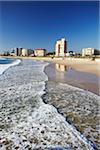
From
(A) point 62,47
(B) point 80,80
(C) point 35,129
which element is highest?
(A) point 62,47

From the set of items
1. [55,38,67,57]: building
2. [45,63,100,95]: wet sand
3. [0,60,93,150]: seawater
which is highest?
[55,38,67,57]: building

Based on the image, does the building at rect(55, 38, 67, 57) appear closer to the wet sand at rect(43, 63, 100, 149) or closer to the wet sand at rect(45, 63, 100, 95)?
the wet sand at rect(45, 63, 100, 95)

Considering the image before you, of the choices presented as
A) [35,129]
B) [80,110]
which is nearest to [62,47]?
[80,110]

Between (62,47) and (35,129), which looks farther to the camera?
(62,47)

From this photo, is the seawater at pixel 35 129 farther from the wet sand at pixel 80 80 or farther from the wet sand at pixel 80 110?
the wet sand at pixel 80 80

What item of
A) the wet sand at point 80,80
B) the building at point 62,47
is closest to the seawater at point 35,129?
the wet sand at point 80,80

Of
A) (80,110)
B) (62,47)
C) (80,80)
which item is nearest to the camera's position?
(80,110)

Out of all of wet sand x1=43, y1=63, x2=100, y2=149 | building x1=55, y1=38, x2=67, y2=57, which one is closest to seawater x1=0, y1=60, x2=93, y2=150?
wet sand x1=43, y1=63, x2=100, y2=149

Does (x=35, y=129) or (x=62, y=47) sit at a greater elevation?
(x=62, y=47)

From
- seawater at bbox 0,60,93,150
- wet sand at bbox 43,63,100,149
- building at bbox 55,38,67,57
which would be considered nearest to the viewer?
seawater at bbox 0,60,93,150

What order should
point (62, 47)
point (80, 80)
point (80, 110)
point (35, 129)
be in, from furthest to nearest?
point (62, 47) < point (80, 80) < point (80, 110) < point (35, 129)

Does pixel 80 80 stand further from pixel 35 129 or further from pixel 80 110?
pixel 35 129

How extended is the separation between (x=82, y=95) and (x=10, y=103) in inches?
111

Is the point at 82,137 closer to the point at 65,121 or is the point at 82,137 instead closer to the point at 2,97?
the point at 65,121
